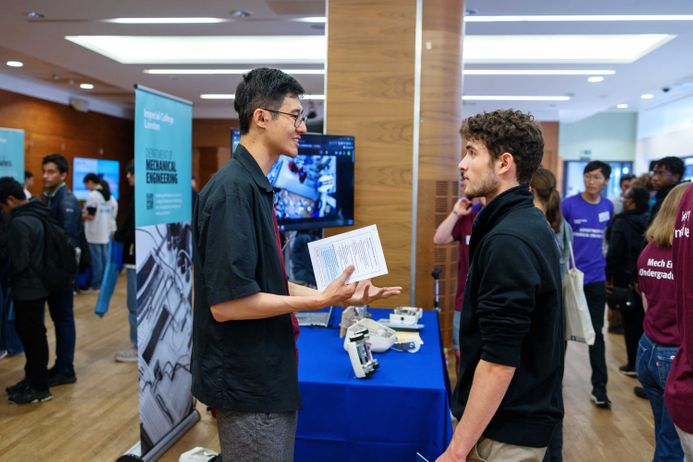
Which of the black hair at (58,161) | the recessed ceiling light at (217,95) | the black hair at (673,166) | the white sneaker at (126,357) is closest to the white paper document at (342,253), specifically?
the black hair at (673,166)

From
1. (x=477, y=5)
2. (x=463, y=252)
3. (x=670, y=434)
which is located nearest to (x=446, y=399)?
(x=670, y=434)

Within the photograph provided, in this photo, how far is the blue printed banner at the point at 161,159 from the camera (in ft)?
9.95

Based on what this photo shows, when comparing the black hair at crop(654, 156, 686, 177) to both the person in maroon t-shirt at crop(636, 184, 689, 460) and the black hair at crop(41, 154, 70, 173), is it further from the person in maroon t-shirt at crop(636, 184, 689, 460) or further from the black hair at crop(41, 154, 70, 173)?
the black hair at crop(41, 154, 70, 173)

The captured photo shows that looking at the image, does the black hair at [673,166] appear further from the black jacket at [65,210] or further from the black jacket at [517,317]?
the black jacket at [65,210]

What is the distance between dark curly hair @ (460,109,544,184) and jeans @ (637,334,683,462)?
126cm

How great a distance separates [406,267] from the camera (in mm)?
4074

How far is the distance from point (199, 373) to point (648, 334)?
A: 191cm

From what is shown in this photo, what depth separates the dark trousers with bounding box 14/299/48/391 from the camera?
161 inches

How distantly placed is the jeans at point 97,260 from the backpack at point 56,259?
14.2ft

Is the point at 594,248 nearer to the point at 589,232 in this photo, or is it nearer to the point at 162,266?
the point at 589,232

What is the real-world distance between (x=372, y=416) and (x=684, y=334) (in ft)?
3.63

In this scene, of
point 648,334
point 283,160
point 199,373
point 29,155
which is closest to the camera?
point 199,373

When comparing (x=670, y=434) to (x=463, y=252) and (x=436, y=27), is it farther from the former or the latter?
(x=436, y=27)

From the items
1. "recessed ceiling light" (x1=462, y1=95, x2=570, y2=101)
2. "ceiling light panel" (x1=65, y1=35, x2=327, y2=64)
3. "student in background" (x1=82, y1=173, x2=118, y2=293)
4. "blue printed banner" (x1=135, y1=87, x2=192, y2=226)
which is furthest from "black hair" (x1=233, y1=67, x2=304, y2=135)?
"recessed ceiling light" (x1=462, y1=95, x2=570, y2=101)
